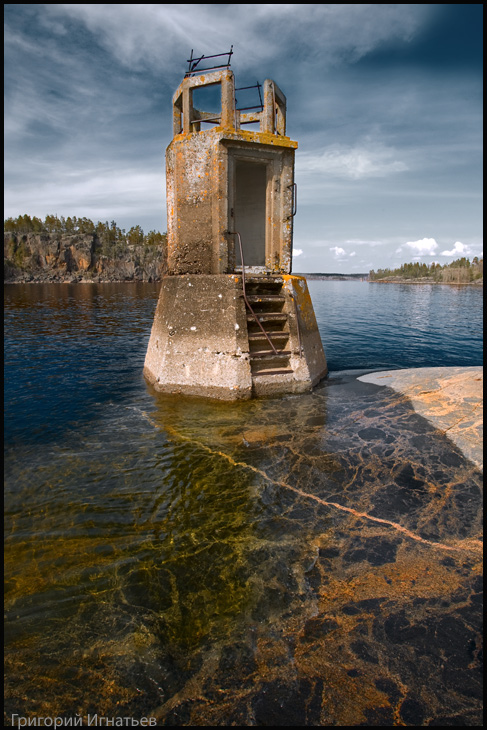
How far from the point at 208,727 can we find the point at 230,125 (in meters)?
10.1

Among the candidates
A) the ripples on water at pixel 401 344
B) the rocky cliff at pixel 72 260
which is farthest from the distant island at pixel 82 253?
the ripples on water at pixel 401 344

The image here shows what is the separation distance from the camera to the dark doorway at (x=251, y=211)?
13102 millimetres

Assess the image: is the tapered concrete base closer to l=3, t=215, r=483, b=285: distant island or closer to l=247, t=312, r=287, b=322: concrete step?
l=247, t=312, r=287, b=322: concrete step

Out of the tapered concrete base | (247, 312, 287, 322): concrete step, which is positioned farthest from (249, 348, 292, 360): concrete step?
(247, 312, 287, 322): concrete step

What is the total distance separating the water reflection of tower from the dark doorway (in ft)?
11.7

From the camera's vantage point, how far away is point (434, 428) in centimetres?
599

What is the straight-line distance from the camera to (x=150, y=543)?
3773 mm

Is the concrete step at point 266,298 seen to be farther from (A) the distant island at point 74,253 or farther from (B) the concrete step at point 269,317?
(A) the distant island at point 74,253

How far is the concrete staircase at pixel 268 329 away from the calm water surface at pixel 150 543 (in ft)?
3.19

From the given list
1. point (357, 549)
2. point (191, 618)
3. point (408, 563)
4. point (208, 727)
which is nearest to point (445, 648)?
point (408, 563)

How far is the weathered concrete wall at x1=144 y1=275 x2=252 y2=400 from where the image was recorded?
8133mm

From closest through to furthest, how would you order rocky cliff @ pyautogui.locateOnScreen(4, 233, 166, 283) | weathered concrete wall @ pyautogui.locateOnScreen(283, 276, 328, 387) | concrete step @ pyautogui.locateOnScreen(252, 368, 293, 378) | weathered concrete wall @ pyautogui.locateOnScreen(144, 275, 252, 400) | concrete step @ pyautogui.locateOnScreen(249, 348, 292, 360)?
weathered concrete wall @ pyautogui.locateOnScreen(144, 275, 252, 400) < concrete step @ pyautogui.locateOnScreen(252, 368, 293, 378) < concrete step @ pyautogui.locateOnScreen(249, 348, 292, 360) < weathered concrete wall @ pyautogui.locateOnScreen(283, 276, 328, 387) < rocky cliff @ pyautogui.locateOnScreen(4, 233, 166, 283)

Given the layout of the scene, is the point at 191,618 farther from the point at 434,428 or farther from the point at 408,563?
the point at 434,428

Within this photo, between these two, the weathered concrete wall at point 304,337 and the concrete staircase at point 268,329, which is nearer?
the concrete staircase at point 268,329
